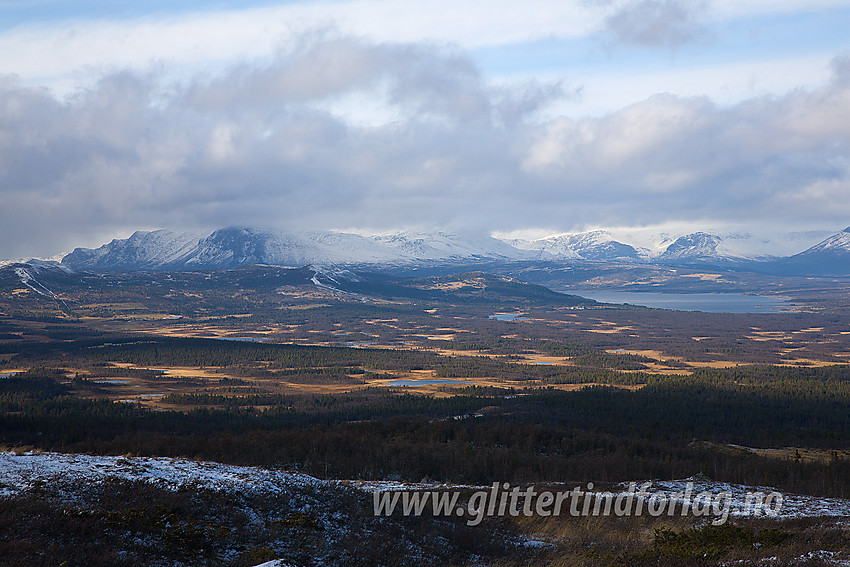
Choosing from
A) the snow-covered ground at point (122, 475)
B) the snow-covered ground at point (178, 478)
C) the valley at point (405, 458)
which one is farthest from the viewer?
the snow-covered ground at point (178, 478)

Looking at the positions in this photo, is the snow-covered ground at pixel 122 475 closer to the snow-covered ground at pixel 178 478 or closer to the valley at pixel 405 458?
the snow-covered ground at pixel 178 478

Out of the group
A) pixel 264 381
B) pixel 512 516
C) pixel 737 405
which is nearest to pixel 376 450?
pixel 512 516

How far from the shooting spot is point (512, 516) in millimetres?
30953

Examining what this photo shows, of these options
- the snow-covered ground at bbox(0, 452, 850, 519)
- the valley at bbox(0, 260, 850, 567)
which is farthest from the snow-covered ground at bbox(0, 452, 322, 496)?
the valley at bbox(0, 260, 850, 567)

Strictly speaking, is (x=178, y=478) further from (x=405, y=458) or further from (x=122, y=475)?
(x=405, y=458)

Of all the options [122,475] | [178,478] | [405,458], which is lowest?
[405,458]

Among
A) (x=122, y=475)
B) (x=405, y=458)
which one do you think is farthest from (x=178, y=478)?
(x=405, y=458)

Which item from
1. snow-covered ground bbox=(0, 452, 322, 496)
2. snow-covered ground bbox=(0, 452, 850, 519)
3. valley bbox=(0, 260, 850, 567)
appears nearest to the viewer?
valley bbox=(0, 260, 850, 567)

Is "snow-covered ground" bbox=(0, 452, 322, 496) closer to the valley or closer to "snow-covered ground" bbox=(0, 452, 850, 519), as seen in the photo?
"snow-covered ground" bbox=(0, 452, 850, 519)

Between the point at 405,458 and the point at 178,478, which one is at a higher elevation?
the point at 178,478

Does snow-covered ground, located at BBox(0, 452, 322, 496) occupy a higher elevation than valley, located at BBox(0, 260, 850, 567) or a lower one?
higher

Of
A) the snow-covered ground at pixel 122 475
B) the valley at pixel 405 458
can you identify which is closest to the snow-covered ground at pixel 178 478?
the snow-covered ground at pixel 122 475

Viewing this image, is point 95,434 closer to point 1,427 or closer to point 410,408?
point 1,427

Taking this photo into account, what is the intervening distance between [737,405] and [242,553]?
119 metres
